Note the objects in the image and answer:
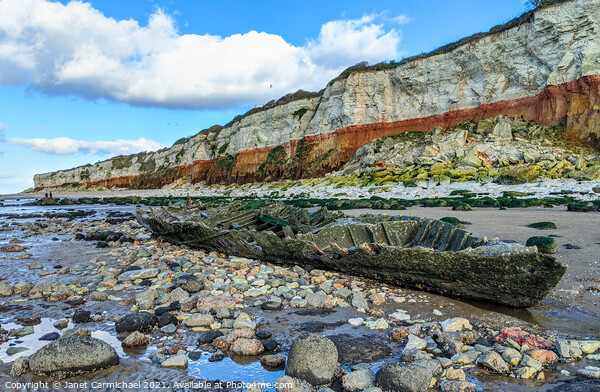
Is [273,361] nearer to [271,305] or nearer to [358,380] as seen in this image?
[358,380]

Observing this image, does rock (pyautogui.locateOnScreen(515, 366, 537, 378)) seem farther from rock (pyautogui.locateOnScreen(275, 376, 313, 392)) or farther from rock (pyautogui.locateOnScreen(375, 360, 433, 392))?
rock (pyautogui.locateOnScreen(275, 376, 313, 392))

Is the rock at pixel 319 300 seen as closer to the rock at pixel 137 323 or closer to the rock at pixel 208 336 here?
the rock at pixel 208 336

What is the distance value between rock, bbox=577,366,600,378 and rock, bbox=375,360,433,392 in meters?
1.09

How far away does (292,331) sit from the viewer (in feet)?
11.7

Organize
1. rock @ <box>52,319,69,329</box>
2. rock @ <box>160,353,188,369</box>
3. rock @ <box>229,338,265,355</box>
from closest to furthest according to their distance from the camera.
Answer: rock @ <box>160,353,188,369</box>, rock @ <box>229,338,265,355</box>, rock @ <box>52,319,69,329</box>

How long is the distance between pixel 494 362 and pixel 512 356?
7.9 inches

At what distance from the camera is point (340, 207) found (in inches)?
584

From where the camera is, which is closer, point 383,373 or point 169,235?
point 383,373

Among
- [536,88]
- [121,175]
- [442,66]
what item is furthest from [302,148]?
[121,175]

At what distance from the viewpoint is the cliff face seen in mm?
22344

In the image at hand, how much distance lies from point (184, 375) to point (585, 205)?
11492 millimetres

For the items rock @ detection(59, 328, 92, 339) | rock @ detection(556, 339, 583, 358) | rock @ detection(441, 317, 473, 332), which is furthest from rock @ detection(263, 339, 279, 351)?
rock @ detection(556, 339, 583, 358)

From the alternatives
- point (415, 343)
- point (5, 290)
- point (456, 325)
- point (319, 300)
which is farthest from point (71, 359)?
point (456, 325)

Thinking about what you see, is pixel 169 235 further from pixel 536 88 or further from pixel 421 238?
pixel 536 88
